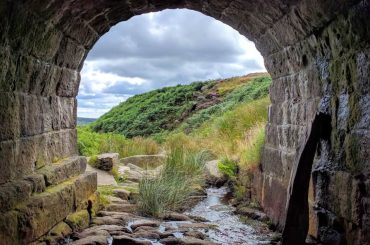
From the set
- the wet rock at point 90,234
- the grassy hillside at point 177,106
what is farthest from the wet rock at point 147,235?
the grassy hillside at point 177,106

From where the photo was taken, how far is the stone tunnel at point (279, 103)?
177 inches

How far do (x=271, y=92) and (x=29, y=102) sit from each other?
12.8 ft

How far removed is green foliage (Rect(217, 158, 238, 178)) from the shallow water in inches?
38.7

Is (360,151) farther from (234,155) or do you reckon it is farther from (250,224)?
(234,155)

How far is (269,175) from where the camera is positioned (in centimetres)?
782

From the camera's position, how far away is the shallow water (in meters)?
6.63

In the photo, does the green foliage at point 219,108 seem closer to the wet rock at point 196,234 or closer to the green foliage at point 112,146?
the green foliage at point 112,146

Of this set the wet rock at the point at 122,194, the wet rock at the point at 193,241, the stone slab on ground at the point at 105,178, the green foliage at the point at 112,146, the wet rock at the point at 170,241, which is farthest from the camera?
the green foliage at the point at 112,146

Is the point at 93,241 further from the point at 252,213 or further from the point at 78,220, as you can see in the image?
the point at 252,213

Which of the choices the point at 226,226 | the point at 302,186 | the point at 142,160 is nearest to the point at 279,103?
the point at 226,226

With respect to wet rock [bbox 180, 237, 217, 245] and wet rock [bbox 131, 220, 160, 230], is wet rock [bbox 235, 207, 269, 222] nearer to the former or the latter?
wet rock [bbox 131, 220, 160, 230]

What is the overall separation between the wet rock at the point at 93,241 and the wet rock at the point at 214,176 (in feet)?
17.6

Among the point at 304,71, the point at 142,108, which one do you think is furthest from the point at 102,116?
the point at 304,71

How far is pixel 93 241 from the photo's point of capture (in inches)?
234
